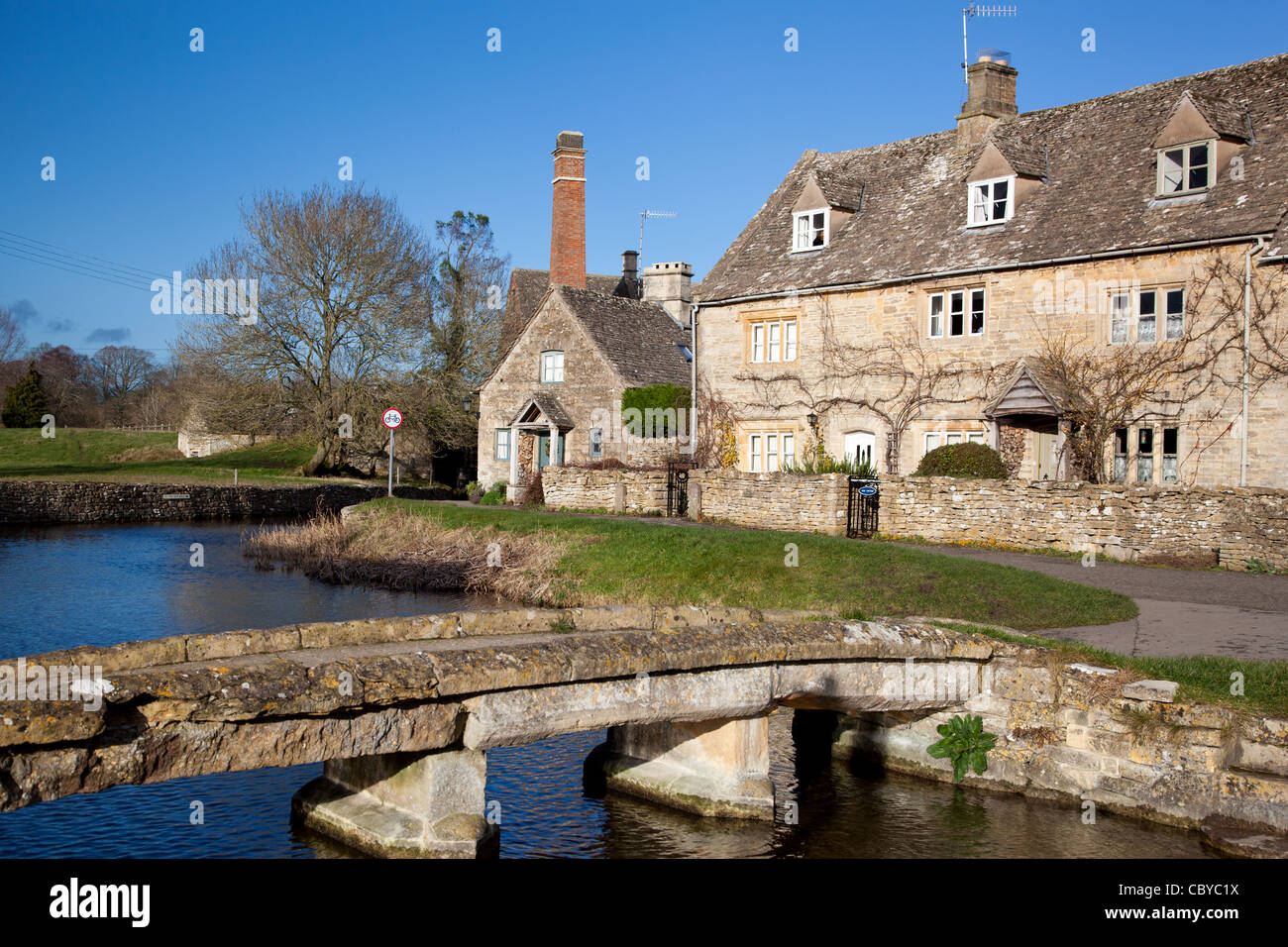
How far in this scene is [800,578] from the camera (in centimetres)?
1883

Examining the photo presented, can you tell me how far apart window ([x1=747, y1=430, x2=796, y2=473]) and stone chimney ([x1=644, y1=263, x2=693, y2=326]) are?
13238mm

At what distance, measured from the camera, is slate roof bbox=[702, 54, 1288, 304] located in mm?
23562

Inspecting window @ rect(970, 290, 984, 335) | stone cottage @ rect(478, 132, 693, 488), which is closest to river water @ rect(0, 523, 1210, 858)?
window @ rect(970, 290, 984, 335)

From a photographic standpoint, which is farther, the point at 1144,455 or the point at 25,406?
the point at 25,406

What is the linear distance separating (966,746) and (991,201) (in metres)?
19.7

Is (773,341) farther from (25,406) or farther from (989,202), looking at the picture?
(25,406)

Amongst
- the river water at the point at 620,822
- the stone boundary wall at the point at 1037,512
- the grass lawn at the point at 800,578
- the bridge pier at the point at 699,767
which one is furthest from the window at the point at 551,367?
the bridge pier at the point at 699,767

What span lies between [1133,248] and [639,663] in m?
19.0

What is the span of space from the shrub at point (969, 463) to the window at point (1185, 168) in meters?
7.01

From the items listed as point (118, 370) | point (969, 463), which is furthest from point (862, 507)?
point (118, 370)

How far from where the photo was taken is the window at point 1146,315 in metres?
23.6

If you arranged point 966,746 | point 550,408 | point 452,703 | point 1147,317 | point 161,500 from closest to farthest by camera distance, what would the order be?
point 452,703
point 966,746
point 1147,317
point 550,408
point 161,500

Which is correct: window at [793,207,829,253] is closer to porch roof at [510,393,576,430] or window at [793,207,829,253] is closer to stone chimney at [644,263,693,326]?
porch roof at [510,393,576,430]

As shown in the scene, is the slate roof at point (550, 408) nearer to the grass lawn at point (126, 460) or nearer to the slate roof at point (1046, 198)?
the slate roof at point (1046, 198)
